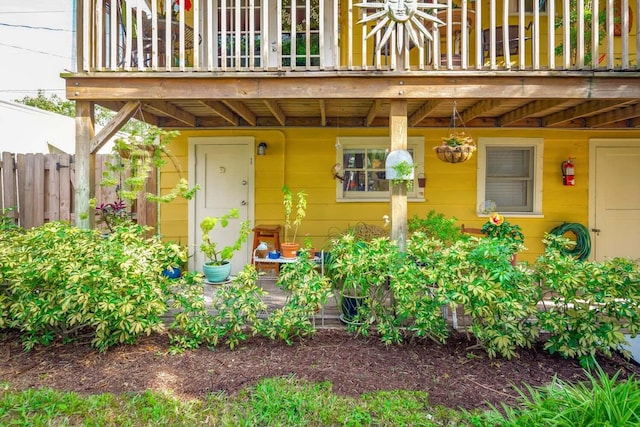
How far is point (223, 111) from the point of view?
477 cm

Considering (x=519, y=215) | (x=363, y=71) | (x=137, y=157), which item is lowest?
(x=519, y=215)

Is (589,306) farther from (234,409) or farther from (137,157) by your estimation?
(137,157)

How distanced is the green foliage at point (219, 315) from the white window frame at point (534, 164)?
3893 mm

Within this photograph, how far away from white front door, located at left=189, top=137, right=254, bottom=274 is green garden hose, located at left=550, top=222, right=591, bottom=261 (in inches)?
180

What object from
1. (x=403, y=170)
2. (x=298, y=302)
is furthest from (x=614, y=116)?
(x=298, y=302)

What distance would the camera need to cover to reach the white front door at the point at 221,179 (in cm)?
580

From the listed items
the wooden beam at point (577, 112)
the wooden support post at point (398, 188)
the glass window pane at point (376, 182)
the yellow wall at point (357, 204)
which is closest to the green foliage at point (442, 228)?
the yellow wall at point (357, 204)

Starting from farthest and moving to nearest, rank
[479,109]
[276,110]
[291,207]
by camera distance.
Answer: [291,207], [276,110], [479,109]

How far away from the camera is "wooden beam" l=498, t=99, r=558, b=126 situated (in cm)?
417

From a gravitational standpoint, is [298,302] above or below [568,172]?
below

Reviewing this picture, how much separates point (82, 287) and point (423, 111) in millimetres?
4032

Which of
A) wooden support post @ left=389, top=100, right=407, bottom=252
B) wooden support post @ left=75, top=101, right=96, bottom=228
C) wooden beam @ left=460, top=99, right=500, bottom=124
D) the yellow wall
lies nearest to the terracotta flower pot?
the yellow wall

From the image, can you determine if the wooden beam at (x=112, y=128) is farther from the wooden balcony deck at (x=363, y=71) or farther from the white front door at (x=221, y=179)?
the white front door at (x=221, y=179)

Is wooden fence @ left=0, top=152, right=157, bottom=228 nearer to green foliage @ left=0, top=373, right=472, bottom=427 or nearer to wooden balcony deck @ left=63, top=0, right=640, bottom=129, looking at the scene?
wooden balcony deck @ left=63, top=0, right=640, bottom=129
